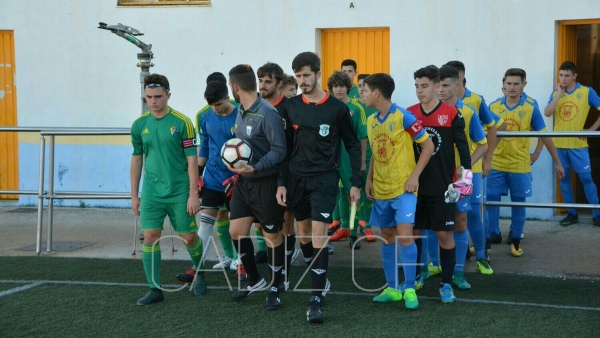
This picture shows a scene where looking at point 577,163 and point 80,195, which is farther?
point 577,163

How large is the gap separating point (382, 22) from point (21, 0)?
17.4 ft

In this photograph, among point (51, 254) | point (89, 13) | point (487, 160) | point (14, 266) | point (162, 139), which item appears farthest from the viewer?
point (89, 13)

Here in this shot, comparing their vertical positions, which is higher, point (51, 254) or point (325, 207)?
point (325, 207)

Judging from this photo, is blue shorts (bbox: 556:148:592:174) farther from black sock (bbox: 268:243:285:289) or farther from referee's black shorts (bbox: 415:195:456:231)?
black sock (bbox: 268:243:285:289)

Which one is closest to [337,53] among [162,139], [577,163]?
[577,163]

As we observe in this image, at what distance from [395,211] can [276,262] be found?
3.42 ft

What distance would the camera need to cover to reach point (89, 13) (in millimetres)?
12125

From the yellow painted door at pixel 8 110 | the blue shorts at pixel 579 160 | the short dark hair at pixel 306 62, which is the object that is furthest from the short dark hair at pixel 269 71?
the yellow painted door at pixel 8 110

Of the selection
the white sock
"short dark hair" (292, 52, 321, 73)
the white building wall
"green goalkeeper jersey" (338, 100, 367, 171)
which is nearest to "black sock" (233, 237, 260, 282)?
the white sock

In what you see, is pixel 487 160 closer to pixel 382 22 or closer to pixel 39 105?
pixel 382 22

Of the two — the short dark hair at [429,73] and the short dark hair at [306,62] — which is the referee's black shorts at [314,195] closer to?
the short dark hair at [306,62]

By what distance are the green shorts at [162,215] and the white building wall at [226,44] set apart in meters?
4.88

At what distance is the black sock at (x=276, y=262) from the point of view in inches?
265

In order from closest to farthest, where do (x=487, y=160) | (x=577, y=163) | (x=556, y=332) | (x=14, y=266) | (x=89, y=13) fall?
(x=556, y=332) → (x=487, y=160) → (x=14, y=266) → (x=577, y=163) → (x=89, y=13)
